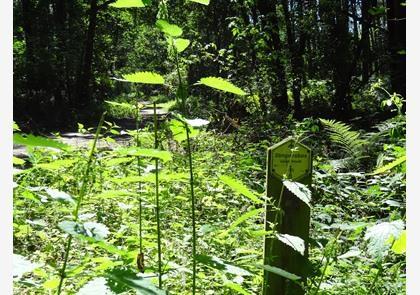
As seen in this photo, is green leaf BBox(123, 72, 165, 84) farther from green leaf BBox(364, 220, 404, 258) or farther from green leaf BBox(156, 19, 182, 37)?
green leaf BBox(364, 220, 404, 258)

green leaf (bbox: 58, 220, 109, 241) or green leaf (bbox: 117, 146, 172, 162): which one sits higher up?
green leaf (bbox: 117, 146, 172, 162)

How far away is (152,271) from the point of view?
1.34 metres

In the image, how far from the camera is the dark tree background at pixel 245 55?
32.4 ft

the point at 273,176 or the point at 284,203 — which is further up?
the point at 273,176

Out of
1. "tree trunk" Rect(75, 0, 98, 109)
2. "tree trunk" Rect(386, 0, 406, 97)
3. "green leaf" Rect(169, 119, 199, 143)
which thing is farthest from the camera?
"tree trunk" Rect(75, 0, 98, 109)

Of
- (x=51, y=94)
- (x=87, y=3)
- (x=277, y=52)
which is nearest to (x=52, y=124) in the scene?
(x=51, y=94)

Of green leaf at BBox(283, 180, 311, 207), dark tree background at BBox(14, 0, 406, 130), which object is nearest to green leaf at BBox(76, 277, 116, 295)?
green leaf at BBox(283, 180, 311, 207)

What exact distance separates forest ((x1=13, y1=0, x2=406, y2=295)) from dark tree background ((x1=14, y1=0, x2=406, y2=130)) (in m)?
0.07

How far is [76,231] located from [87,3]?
76.3 feet

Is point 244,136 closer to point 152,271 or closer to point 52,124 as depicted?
point 152,271

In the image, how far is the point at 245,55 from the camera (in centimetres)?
997

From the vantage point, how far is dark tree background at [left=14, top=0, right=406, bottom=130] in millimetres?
9891

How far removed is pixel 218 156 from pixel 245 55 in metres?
4.46

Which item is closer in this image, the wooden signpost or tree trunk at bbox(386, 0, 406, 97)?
the wooden signpost
